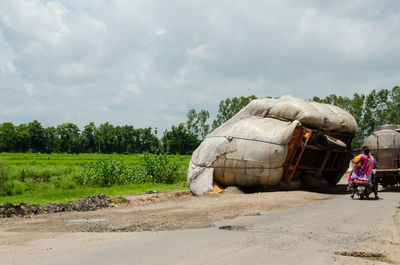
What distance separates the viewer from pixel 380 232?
282 inches

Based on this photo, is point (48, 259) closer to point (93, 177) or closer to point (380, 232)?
point (380, 232)

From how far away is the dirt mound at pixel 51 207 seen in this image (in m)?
11.6

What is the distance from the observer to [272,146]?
1445 centimetres

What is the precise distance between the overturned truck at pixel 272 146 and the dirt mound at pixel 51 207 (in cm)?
394

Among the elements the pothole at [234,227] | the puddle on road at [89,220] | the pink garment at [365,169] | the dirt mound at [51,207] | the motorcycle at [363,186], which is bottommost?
the dirt mound at [51,207]

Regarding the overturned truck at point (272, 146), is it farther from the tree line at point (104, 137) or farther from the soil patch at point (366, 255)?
the tree line at point (104, 137)

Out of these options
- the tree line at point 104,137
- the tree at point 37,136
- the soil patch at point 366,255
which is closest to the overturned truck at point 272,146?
the soil patch at point 366,255

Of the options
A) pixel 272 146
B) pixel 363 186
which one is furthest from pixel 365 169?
pixel 272 146

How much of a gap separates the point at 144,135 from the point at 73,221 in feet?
275

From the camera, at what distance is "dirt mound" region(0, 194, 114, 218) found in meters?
11.6

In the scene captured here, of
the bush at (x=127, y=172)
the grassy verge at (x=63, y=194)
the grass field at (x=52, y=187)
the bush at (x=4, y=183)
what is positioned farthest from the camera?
the bush at (x=127, y=172)

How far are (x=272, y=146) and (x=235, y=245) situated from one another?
28.7 feet

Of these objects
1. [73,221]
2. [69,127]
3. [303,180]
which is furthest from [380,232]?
[69,127]

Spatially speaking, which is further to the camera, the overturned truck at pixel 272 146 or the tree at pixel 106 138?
the tree at pixel 106 138
